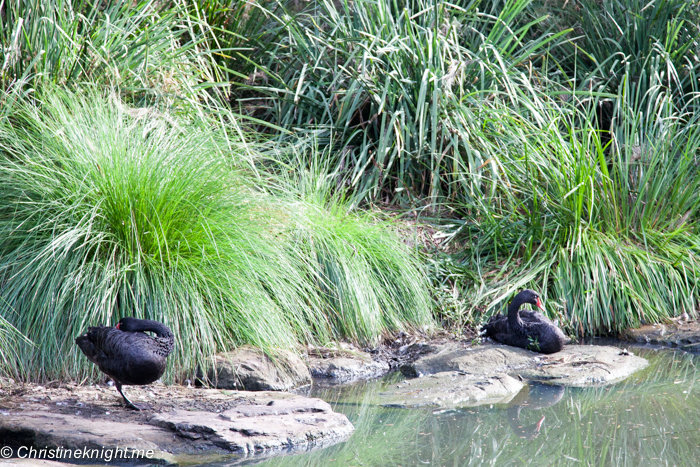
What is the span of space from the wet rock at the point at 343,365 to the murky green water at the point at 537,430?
8.2 inches

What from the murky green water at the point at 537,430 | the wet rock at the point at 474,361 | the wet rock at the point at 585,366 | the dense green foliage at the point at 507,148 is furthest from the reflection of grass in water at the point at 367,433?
the dense green foliage at the point at 507,148

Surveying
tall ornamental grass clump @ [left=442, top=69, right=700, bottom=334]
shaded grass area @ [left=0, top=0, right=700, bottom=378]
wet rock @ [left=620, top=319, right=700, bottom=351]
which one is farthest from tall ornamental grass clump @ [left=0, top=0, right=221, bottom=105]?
wet rock @ [left=620, top=319, right=700, bottom=351]

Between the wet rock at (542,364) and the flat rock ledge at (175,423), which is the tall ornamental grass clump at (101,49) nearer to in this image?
the flat rock ledge at (175,423)

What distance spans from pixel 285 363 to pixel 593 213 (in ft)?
8.67

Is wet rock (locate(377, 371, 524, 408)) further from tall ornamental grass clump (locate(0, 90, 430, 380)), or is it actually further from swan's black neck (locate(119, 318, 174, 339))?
swan's black neck (locate(119, 318, 174, 339))

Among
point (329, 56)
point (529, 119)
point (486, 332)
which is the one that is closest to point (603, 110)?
point (529, 119)

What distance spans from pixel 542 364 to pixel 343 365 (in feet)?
3.89

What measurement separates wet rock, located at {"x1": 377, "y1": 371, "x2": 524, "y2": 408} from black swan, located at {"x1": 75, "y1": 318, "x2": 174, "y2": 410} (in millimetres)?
1157

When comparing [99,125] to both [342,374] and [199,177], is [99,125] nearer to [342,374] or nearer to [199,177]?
[199,177]

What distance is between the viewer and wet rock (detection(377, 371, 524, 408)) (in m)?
3.50

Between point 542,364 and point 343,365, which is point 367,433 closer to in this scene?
point 343,365

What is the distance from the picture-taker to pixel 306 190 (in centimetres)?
510

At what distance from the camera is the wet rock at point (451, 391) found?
3500mm

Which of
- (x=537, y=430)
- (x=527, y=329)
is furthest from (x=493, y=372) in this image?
(x=537, y=430)
